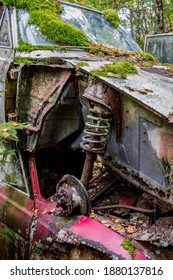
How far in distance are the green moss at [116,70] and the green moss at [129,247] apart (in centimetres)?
145

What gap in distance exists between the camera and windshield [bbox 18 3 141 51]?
4.39 m

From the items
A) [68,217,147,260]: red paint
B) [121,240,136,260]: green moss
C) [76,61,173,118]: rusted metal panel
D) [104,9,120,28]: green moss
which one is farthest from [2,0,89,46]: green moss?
[121,240,136,260]: green moss

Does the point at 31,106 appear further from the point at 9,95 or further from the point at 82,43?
the point at 82,43

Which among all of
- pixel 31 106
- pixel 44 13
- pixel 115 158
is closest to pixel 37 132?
pixel 31 106

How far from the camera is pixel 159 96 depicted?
274cm

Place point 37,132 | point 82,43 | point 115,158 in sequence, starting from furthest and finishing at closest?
point 82,43, point 37,132, point 115,158

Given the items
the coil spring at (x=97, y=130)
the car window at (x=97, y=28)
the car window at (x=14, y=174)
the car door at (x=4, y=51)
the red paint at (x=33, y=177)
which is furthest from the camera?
the car window at (x=97, y=28)

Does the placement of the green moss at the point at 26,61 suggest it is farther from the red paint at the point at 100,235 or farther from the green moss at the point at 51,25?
the red paint at the point at 100,235

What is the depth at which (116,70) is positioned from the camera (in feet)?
10.4

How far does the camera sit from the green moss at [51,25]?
4.34 meters

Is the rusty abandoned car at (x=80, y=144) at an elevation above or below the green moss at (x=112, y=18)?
below

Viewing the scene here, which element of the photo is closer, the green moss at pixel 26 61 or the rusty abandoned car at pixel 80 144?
the rusty abandoned car at pixel 80 144

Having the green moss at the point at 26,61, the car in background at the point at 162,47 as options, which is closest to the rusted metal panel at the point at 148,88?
the green moss at the point at 26,61

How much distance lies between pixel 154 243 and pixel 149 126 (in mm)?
964
